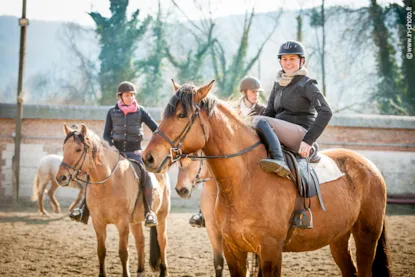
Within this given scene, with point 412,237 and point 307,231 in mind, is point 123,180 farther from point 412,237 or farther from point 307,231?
point 412,237

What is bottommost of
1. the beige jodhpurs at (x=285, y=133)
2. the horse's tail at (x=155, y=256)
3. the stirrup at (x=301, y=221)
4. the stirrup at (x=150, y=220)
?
the horse's tail at (x=155, y=256)

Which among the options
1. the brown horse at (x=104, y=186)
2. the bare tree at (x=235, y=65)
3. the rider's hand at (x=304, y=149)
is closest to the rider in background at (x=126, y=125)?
the brown horse at (x=104, y=186)

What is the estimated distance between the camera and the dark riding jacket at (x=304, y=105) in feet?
13.9

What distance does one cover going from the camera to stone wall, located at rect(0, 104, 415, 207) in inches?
640

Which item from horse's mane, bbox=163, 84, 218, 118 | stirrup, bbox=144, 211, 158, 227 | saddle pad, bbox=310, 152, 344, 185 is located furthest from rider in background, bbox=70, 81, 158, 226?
horse's mane, bbox=163, 84, 218, 118

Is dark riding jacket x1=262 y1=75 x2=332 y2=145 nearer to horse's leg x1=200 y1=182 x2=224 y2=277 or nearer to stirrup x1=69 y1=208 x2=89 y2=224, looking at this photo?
horse's leg x1=200 y1=182 x2=224 y2=277

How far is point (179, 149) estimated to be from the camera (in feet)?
11.8

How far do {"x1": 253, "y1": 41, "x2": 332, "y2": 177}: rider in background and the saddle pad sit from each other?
0.40 meters

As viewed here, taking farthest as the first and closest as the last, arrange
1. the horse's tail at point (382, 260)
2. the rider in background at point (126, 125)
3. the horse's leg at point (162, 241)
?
the rider in background at point (126, 125) → the horse's leg at point (162, 241) → the horse's tail at point (382, 260)

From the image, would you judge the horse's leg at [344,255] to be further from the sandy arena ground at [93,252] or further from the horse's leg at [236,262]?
the sandy arena ground at [93,252]

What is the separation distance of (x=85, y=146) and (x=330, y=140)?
12.3 meters

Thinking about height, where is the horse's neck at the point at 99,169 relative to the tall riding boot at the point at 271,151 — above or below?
below

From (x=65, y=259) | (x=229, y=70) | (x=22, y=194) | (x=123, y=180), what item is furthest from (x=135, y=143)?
(x=229, y=70)

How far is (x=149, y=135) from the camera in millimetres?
16328
